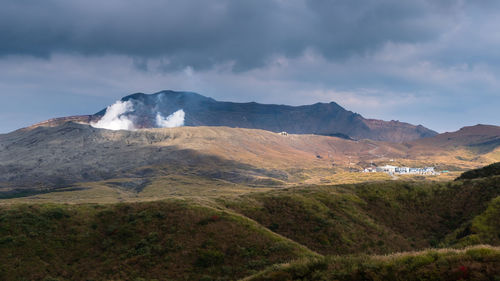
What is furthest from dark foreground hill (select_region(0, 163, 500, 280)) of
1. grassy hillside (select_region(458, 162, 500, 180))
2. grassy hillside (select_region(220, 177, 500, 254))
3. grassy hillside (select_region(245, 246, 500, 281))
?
grassy hillside (select_region(458, 162, 500, 180))

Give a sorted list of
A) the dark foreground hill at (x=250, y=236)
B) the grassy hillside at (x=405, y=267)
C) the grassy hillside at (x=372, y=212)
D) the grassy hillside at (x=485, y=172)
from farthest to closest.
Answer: the grassy hillside at (x=485, y=172)
the grassy hillside at (x=372, y=212)
the dark foreground hill at (x=250, y=236)
the grassy hillside at (x=405, y=267)

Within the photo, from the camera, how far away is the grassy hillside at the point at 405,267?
605 inches

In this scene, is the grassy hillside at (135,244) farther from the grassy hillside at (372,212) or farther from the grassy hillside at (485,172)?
the grassy hillside at (485,172)

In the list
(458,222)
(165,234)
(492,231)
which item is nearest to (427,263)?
(165,234)

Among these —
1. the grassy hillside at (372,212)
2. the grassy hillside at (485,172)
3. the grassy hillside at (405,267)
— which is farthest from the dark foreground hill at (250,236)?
the grassy hillside at (485,172)

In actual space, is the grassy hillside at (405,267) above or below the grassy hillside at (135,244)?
above

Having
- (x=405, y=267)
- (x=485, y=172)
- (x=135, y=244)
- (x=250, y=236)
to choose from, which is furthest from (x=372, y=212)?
(x=405, y=267)

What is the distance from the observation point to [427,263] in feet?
54.5

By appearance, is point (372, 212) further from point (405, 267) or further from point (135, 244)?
point (405, 267)

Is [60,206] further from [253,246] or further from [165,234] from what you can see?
[253,246]

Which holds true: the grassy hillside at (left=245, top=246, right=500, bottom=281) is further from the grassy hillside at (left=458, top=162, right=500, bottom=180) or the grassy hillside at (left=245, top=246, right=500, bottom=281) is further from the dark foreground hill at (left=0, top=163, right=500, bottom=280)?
the grassy hillside at (left=458, top=162, right=500, bottom=180)

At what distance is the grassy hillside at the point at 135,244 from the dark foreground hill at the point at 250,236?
13 centimetres

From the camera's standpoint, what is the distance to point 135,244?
1634 inches

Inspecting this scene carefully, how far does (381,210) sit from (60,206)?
5266 cm
